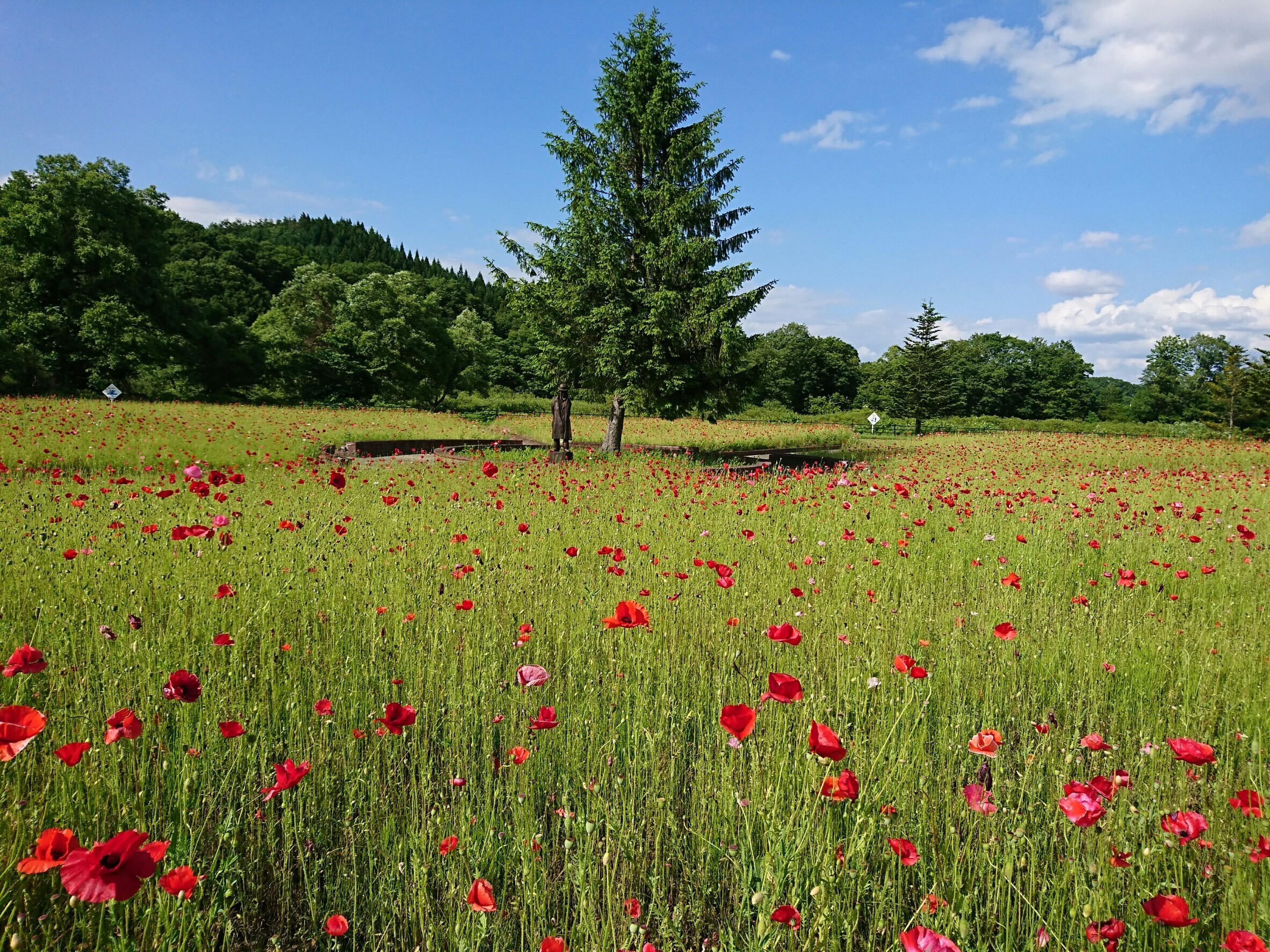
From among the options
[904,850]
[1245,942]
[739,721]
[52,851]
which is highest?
[739,721]

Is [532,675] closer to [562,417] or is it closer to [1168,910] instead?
[1168,910]

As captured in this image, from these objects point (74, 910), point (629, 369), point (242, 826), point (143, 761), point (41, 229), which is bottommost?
point (242, 826)

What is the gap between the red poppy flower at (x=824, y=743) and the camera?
128 cm

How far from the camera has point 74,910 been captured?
1.46 metres

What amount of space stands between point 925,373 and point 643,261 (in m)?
36.6

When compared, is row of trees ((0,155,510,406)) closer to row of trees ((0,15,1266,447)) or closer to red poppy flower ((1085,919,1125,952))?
row of trees ((0,15,1266,447))

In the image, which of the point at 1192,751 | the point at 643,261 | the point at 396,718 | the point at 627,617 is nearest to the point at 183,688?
the point at 396,718

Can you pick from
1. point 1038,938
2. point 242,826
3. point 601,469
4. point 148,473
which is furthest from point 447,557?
point 148,473

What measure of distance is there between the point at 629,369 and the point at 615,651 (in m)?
11.7

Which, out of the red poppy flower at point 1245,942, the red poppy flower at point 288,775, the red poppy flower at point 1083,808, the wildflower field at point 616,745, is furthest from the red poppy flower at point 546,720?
the red poppy flower at point 1245,942

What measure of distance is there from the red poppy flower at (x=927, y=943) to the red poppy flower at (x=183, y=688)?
1.61 m

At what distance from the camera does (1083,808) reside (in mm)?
1373

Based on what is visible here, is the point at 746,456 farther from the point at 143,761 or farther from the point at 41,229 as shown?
the point at 41,229

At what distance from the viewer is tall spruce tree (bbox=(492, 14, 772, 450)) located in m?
14.3
